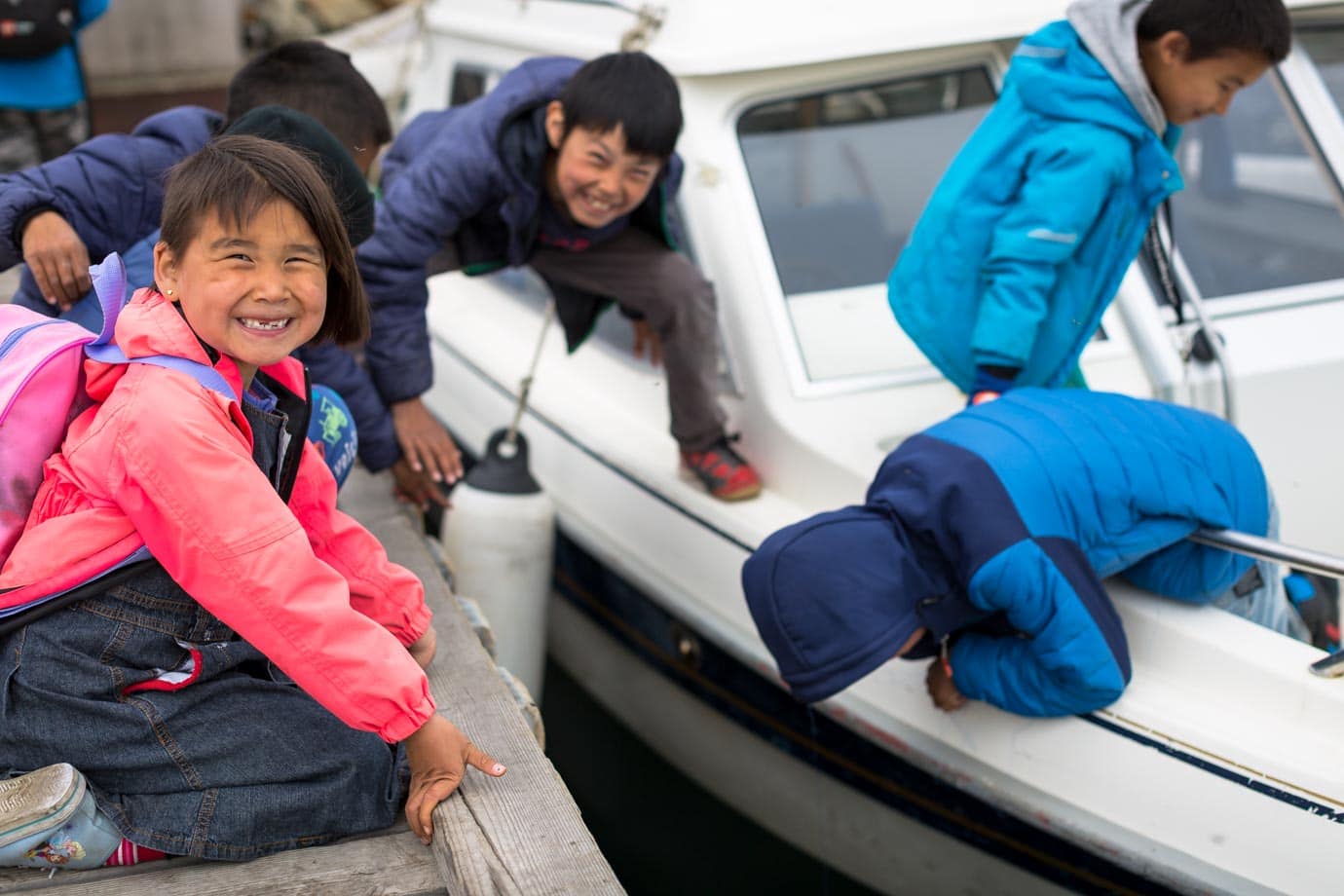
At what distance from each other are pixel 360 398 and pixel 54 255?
0.63m

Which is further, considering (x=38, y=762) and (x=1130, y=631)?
(x=1130, y=631)

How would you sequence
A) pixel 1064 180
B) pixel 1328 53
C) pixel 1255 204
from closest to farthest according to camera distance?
pixel 1064 180 → pixel 1328 53 → pixel 1255 204

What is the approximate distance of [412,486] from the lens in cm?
287

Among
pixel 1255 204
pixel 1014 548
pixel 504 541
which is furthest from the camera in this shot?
pixel 1255 204

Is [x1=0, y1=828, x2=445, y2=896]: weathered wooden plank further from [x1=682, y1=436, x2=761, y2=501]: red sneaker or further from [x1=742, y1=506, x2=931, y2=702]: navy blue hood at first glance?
[x1=682, y1=436, x2=761, y2=501]: red sneaker

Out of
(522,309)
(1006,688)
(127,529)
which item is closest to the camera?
(127,529)

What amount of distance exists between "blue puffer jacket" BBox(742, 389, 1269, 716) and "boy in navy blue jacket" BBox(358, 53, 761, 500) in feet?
2.13

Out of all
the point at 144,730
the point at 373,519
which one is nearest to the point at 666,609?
the point at 373,519

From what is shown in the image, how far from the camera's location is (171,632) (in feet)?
5.60

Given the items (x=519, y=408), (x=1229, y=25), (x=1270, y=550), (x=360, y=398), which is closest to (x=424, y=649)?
(x=360, y=398)

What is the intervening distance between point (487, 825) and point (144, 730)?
446 millimetres

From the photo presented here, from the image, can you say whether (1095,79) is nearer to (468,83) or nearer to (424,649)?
(424,649)

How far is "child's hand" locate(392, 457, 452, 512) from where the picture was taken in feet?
9.33

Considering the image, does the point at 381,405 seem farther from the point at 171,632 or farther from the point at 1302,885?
the point at 1302,885
